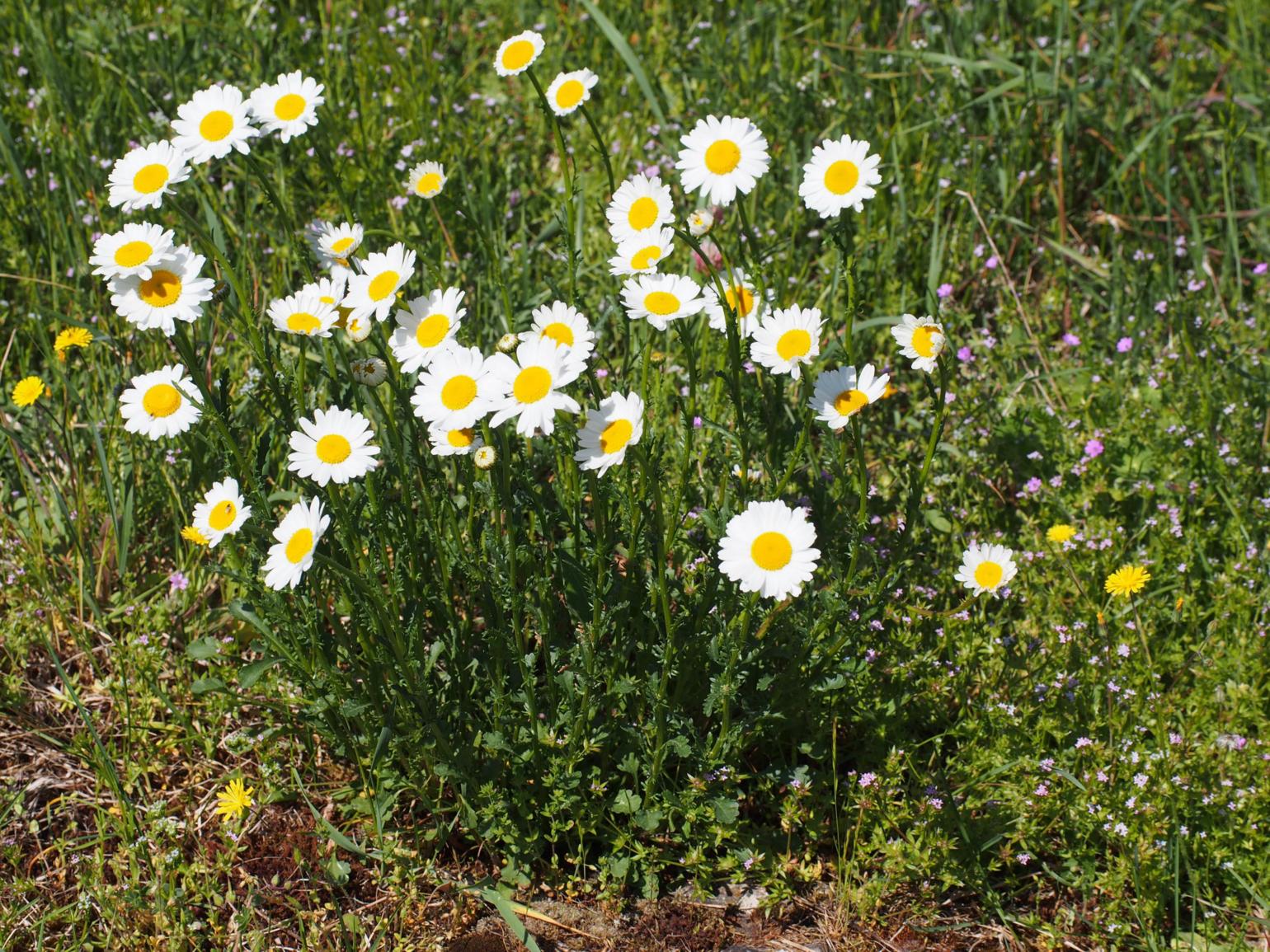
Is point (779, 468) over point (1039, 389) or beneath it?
beneath

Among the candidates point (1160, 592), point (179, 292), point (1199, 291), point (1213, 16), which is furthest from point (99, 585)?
point (1213, 16)

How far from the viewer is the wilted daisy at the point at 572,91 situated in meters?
2.26

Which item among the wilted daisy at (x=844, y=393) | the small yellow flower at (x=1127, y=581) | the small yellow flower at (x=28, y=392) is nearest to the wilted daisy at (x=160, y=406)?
the small yellow flower at (x=28, y=392)

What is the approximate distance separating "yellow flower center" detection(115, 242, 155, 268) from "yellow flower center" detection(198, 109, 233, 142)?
25cm

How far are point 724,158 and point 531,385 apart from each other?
58 centimetres

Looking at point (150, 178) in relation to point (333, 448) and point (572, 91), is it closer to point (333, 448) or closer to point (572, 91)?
point (333, 448)

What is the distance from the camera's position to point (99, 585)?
2936 mm

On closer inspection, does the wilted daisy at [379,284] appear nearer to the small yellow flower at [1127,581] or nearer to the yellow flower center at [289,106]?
the yellow flower center at [289,106]

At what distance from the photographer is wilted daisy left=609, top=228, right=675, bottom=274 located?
2.12m

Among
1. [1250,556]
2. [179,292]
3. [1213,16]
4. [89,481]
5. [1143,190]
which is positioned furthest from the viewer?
[1213,16]

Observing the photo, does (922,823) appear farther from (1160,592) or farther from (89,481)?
(89,481)

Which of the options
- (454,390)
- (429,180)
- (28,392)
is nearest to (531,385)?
(454,390)

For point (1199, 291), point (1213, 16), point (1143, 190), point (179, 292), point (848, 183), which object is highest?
point (1213, 16)

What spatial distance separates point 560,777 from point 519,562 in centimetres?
43
